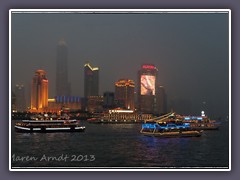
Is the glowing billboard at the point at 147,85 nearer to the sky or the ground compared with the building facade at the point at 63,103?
nearer to the sky

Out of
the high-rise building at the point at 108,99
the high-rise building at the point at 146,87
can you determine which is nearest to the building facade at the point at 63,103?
the high-rise building at the point at 108,99

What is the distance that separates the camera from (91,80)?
265 inches

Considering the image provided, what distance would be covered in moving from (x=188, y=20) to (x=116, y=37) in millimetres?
1184

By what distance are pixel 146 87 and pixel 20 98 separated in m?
2.05

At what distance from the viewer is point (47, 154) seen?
620 centimetres

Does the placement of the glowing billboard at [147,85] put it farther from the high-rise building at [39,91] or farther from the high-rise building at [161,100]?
the high-rise building at [39,91]

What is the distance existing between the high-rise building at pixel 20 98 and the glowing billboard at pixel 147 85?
193 cm

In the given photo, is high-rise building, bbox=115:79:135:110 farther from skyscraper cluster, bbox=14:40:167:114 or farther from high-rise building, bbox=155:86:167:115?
high-rise building, bbox=155:86:167:115

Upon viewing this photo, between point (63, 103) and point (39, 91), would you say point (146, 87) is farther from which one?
point (39, 91)

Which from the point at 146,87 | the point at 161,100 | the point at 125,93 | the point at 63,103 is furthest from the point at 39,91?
the point at 161,100

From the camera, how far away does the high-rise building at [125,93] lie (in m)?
6.78

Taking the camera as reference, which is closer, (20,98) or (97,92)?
(20,98)

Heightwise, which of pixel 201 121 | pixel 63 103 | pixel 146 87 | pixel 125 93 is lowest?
pixel 201 121
